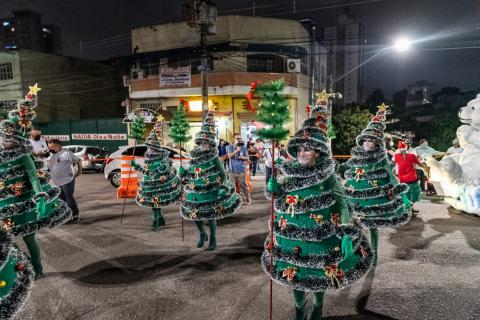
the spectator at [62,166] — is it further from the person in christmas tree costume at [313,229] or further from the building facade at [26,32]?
the building facade at [26,32]

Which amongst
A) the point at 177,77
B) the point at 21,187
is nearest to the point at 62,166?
the point at 21,187

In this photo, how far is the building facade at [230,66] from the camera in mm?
22859

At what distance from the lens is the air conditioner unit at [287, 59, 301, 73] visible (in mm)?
23984

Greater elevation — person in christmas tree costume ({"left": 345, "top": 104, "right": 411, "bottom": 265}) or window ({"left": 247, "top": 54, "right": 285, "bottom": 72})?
window ({"left": 247, "top": 54, "right": 285, "bottom": 72})

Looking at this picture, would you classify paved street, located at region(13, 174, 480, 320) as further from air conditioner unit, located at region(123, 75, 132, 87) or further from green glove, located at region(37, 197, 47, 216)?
air conditioner unit, located at region(123, 75, 132, 87)

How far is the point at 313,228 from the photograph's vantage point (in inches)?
131

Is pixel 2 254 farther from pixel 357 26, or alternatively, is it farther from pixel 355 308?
pixel 357 26

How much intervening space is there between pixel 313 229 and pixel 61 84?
3594cm

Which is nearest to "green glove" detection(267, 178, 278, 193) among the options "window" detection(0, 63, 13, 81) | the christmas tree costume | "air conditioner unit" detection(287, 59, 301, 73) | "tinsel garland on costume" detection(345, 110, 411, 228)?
"tinsel garland on costume" detection(345, 110, 411, 228)

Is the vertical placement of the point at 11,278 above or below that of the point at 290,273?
above

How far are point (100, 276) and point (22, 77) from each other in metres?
31.6

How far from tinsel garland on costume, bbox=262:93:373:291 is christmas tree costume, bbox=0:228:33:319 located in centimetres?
235

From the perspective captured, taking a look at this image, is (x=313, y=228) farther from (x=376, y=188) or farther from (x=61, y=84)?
(x=61, y=84)

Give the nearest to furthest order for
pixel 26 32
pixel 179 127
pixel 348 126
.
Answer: pixel 179 127 < pixel 348 126 < pixel 26 32
